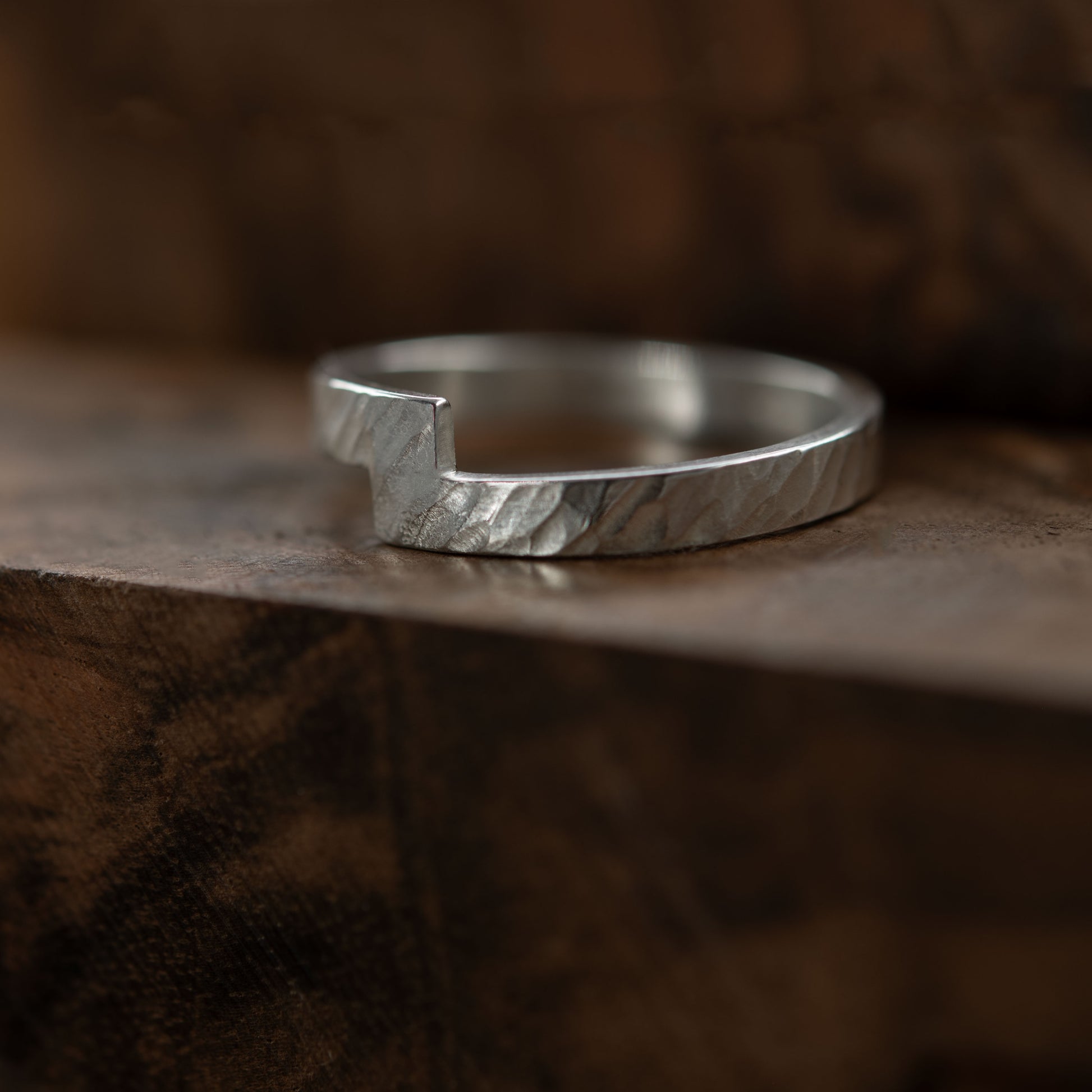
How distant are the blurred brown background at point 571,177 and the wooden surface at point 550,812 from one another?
0.86 ft

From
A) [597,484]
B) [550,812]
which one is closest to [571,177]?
[597,484]

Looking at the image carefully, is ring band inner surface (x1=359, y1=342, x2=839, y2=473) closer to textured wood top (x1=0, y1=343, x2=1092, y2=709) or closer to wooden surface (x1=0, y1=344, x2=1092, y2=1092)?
textured wood top (x1=0, y1=343, x2=1092, y2=709)

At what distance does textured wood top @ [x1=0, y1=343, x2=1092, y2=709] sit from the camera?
45cm

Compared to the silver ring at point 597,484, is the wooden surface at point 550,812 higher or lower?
lower

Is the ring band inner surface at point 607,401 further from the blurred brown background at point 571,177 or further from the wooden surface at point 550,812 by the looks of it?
the wooden surface at point 550,812

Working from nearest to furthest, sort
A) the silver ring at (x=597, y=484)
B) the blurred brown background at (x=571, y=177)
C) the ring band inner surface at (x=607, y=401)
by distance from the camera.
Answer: the silver ring at (x=597, y=484) → the blurred brown background at (x=571, y=177) → the ring band inner surface at (x=607, y=401)

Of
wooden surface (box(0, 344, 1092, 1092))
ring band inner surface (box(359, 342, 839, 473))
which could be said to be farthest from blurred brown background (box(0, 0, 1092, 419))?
wooden surface (box(0, 344, 1092, 1092))

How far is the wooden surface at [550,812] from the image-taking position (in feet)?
1.43

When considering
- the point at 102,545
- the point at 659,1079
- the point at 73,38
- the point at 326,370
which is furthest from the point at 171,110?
the point at 659,1079

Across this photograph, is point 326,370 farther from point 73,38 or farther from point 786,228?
point 73,38

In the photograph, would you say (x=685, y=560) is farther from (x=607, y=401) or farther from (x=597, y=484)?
(x=607, y=401)

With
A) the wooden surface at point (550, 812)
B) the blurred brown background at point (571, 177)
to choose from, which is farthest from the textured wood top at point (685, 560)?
the blurred brown background at point (571, 177)

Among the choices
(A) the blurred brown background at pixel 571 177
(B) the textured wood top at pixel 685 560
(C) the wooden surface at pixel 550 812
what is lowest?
(C) the wooden surface at pixel 550 812

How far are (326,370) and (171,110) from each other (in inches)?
20.5
